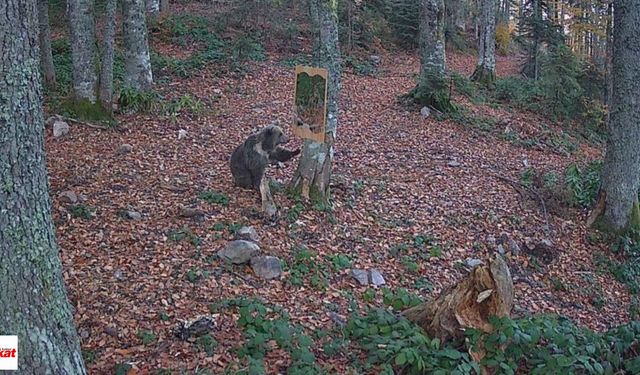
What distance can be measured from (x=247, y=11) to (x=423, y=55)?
21.3ft

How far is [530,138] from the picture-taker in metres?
11.7

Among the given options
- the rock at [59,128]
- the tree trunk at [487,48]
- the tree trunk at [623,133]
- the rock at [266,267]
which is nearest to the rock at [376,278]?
the rock at [266,267]

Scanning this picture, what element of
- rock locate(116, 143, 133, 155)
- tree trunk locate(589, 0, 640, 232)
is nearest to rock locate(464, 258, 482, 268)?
tree trunk locate(589, 0, 640, 232)

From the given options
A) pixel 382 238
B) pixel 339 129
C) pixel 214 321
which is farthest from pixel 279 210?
pixel 339 129

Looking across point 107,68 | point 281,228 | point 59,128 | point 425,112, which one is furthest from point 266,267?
point 425,112

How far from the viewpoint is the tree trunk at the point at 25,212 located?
2477mm

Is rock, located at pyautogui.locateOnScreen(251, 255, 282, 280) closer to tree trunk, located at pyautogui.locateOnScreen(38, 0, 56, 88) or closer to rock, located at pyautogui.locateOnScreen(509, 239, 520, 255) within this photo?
rock, located at pyautogui.locateOnScreen(509, 239, 520, 255)

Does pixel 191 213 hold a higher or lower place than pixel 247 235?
higher

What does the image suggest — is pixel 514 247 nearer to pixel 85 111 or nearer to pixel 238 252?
pixel 238 252

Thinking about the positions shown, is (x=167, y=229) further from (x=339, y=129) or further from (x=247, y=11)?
(x=247, y=11)

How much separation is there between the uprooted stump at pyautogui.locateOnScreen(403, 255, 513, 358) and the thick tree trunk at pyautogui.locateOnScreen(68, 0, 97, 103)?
713 cm

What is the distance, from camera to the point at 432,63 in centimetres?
1252

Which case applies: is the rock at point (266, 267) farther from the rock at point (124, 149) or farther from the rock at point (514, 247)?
the rock at point (124, 149)

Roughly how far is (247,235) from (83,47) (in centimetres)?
522
